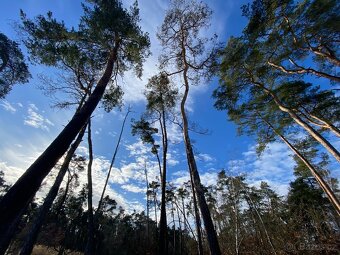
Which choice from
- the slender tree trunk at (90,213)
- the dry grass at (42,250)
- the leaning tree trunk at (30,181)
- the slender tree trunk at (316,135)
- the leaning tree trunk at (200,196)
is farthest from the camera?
the dry grass at (42,250)

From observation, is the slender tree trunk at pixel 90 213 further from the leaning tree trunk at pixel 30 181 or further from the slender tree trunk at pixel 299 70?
the slender tree trunk at pixel 299 70

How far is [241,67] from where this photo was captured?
11508 millimetres

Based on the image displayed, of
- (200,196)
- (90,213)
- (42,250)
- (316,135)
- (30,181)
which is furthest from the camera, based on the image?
(42,250)

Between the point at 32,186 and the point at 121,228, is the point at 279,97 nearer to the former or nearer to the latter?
the point at 32,186

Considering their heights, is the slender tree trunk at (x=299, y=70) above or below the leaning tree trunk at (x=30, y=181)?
above

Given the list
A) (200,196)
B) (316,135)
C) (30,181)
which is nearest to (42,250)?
(200,196)

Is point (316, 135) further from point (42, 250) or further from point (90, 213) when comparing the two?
point (42, 250)

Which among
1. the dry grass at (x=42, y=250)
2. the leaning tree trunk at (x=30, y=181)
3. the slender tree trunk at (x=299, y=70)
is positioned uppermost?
the slender tree trunk at (x=299, y=70)

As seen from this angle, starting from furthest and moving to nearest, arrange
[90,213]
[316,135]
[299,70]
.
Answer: [299,70]
[90,213]
[316,135]

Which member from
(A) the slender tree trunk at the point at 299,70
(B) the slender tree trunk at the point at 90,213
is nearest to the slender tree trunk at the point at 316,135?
(A) the slender tree trunk at the point at 299,70

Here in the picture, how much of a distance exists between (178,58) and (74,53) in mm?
5448

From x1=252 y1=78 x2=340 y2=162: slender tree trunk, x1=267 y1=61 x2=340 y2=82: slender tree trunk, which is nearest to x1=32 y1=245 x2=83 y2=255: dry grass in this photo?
x1=252 y1=78 x2=340 y2=162: slender tree trunk

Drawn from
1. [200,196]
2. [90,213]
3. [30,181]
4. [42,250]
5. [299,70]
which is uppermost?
[299,70]

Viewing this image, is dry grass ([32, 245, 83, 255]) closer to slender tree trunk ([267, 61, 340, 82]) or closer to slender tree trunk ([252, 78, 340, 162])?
slender tree trunk ([252, 78, 340, 162])
